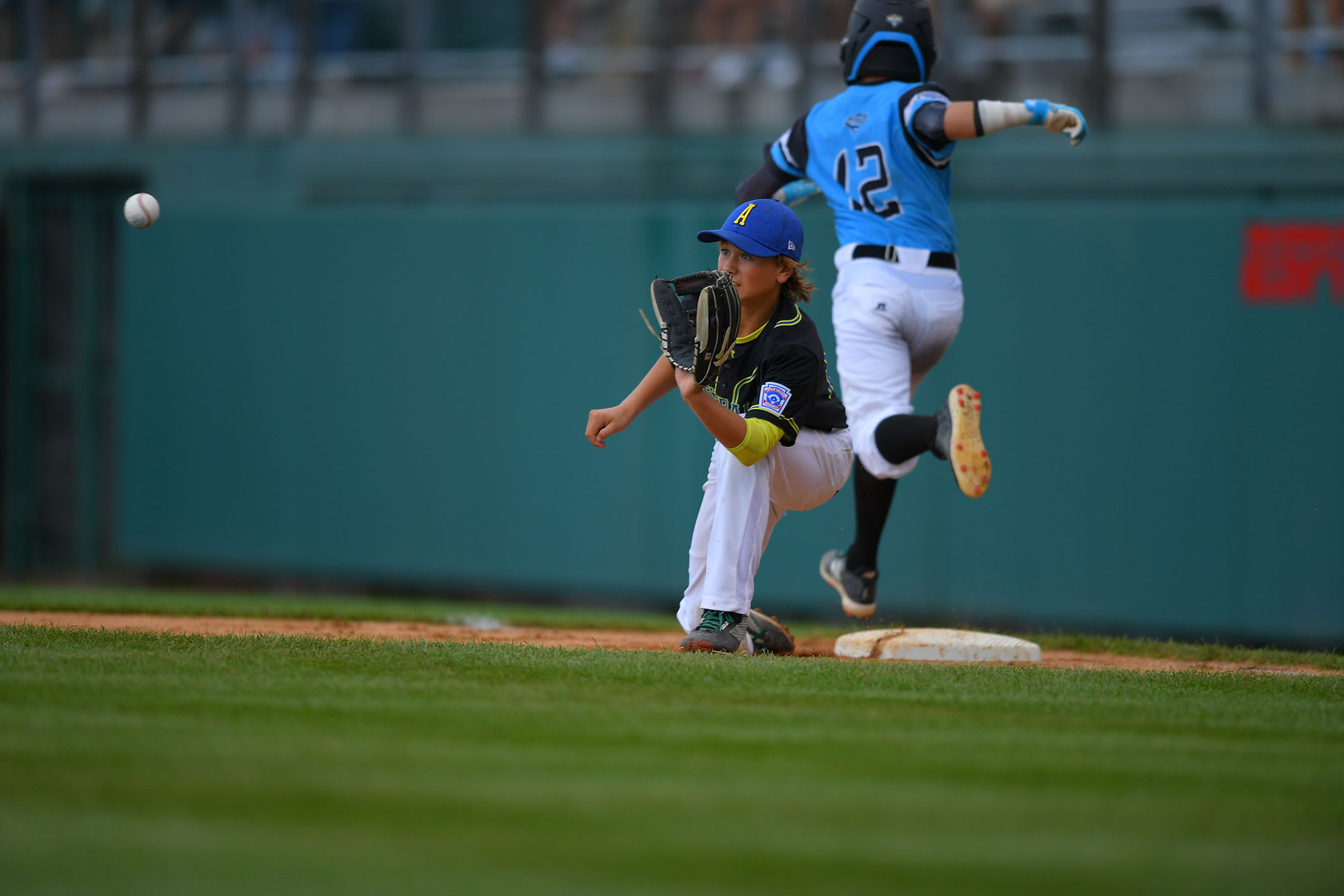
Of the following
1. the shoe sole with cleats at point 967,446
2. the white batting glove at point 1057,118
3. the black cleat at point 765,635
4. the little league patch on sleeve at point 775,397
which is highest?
the white batting glove at point 1057,118

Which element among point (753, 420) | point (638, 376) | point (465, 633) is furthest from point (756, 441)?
point (638, 376)

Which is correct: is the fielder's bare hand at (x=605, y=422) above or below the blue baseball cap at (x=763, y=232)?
below

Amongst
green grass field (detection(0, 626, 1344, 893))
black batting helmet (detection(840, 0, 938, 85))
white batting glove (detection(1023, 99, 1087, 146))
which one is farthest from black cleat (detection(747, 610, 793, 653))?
black batting helmet (detection(840, 0, 938, 85))

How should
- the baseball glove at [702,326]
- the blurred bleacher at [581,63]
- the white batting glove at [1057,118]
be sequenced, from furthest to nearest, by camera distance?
the blurred bleacher at [581,63] → the white batting glove at [1057,118] → the baseball glove at [702,326]

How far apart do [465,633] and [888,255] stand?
221 centimetres

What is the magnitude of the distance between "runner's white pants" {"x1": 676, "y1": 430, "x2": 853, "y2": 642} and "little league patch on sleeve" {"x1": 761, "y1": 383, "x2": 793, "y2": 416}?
0.15 meters

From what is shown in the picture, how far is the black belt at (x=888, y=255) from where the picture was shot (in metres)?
5.32

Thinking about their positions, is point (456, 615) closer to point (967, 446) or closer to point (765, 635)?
point (765, 635)

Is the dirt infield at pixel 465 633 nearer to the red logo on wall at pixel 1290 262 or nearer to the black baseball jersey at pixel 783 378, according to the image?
the black baseball jersey at pixel 783 378

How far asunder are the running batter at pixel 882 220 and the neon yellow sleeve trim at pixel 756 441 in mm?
799

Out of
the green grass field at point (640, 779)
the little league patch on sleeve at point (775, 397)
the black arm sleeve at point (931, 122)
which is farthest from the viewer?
the black arm sleeve at point (931, 122)

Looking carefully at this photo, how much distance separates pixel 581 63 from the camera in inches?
414

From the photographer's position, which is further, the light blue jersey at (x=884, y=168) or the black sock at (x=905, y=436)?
the light blue jersey at (x=884, y=168)

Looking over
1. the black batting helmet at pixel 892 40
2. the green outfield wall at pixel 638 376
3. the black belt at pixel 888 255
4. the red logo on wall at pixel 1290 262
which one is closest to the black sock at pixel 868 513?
the black belt at pixel 888 255
